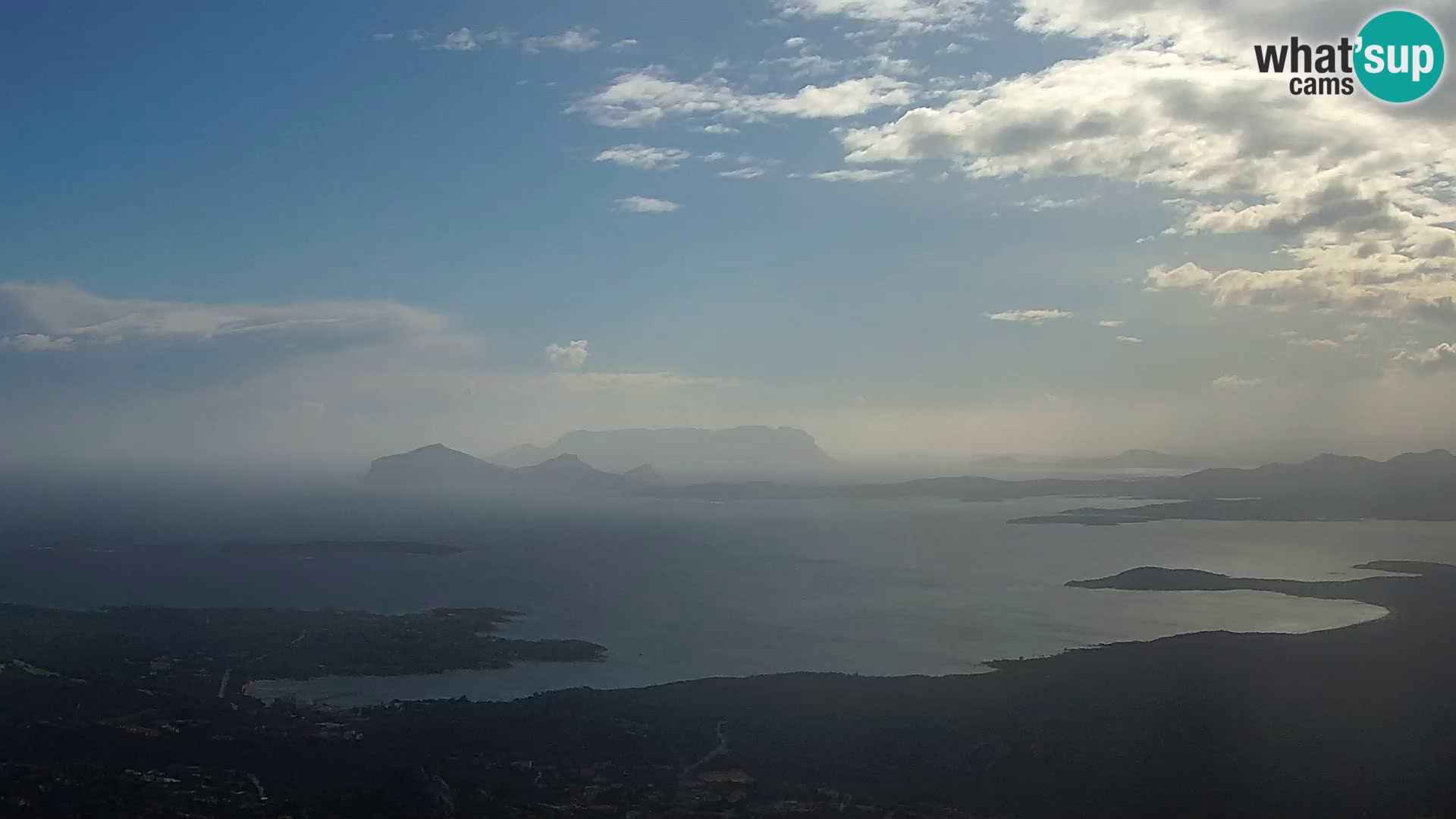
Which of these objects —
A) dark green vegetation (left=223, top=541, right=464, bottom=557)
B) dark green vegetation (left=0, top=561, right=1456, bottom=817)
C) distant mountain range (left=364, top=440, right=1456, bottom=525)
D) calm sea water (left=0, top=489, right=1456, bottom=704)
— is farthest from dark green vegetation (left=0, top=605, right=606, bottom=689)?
distant mountain range (left=364, top=440, right=1456, bottom=525)

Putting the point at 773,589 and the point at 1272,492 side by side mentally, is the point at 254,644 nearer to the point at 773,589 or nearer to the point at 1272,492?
the point at 773,589

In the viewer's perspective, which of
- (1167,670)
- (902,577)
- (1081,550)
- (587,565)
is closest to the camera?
(1167,670)

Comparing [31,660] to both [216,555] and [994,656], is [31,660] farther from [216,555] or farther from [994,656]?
[216,555]

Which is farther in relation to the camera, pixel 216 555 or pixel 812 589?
pixel 216 555

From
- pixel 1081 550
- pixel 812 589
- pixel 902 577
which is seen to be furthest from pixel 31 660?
pixel 1081 550

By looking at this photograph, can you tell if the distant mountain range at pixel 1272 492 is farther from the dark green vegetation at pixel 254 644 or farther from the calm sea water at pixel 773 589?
the dark green vegetation at pixel 254 644

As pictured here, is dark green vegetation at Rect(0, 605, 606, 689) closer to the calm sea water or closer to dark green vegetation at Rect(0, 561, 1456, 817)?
the calm sea water

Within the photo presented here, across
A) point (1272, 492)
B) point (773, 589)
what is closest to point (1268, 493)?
point (1272, 492)
